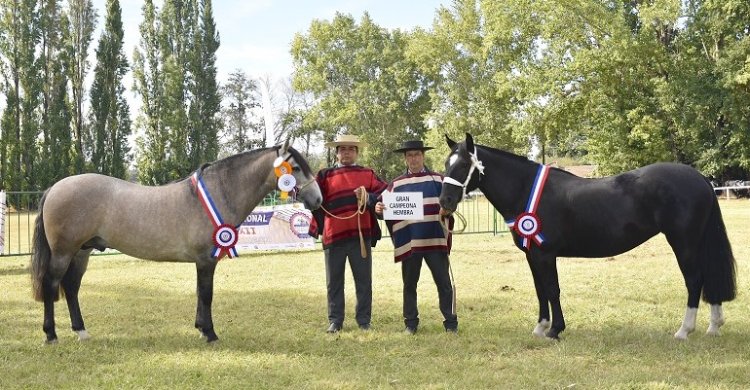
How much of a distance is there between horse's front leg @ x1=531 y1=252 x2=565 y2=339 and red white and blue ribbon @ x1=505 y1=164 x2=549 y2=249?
0.53 feet

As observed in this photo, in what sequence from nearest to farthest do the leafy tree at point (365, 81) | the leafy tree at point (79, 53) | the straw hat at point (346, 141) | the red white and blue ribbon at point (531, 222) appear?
the red white and blue ribbon at point (531, 222) → the straw hat at point (346, 141) → the leafy tree at point (79, 53) → the leafy tree at point (365, 81)

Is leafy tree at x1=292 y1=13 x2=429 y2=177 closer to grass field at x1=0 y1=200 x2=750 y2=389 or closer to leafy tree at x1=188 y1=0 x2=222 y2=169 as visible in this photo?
leafy tree at x1=188 y1=0 x2=222 y2=169

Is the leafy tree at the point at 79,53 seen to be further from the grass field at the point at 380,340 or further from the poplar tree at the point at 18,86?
the grass field at the point at 380,340

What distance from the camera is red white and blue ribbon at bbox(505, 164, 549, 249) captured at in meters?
5.57

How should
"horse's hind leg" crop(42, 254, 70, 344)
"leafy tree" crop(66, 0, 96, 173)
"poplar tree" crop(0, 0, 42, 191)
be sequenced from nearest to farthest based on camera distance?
"horse's hind leg" crop(42, 254, 70, 344) < "poplar tree" crop(0, 0, 42, 191) < "leafy tree" crop(66, 0, 96, 173)

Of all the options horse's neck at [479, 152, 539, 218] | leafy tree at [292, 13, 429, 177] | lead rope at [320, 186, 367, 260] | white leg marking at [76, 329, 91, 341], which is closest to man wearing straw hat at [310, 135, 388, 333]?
lead rope at [320, 186, 367, 260]

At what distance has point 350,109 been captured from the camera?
1750 inches

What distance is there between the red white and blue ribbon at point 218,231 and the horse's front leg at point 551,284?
294cm

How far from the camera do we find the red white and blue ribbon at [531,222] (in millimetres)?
5570

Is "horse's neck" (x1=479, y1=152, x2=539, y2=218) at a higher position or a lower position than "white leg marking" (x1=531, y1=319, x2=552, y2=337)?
higher

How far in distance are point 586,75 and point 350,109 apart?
2022 centimetres

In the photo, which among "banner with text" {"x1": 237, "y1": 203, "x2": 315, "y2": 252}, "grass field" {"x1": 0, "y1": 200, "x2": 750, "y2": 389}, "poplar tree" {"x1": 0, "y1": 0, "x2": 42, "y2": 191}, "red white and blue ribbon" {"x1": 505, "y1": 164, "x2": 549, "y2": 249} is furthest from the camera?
"poplar tree" {"x1": 0, "y1": 0, "x2": 42, "y2": 191}

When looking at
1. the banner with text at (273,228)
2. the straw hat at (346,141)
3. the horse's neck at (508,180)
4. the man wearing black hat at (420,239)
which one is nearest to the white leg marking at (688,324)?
the horse's neck at (508,180)

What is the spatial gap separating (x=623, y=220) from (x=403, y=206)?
2112 millimetres
